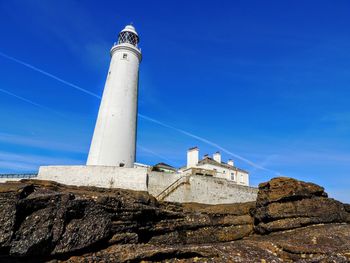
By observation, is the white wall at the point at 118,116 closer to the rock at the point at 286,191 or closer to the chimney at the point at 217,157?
the rock at the point at 286,191

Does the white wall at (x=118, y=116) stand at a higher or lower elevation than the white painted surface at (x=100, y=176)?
higher

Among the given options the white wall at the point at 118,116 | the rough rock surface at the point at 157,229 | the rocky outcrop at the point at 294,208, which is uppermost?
the white wall at the point at 118,116

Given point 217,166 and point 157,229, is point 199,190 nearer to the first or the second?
point 157,229

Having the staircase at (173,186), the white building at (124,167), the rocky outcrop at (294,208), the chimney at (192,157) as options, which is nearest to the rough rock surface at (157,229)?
the rocky outcrop at (294,208)

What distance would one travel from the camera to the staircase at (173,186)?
1097 inches

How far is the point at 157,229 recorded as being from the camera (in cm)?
1303

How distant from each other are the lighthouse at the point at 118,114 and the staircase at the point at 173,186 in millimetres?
4895

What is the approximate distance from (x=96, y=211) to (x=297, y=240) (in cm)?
820

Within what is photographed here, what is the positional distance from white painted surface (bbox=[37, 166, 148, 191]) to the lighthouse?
2244 millimetres

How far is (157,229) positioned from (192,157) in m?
35.0

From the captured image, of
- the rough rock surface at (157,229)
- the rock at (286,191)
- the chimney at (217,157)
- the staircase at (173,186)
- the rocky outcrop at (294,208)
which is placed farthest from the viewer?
the chimney at (217,157)

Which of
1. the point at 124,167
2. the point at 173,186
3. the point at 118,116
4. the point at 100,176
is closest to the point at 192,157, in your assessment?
the point at 173,186

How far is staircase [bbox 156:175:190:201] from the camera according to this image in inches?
1097

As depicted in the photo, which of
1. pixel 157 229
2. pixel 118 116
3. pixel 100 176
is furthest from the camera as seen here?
pixel 118 116
